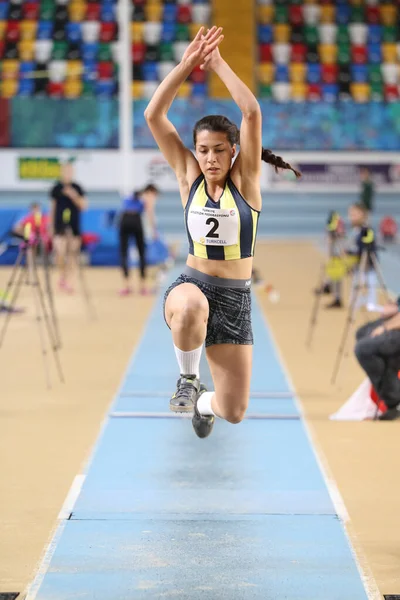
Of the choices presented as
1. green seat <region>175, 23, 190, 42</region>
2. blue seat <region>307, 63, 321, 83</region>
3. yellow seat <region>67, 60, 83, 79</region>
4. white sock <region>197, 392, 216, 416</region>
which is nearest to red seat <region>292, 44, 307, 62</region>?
blue seat <region>307, 63, 321, 83</region>

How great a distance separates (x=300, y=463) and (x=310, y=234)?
2134 cm

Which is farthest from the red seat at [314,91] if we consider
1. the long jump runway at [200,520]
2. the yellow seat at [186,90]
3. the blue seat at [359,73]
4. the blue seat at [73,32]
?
the long jump runway at [200,520]

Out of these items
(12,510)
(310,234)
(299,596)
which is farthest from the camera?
(310,234)

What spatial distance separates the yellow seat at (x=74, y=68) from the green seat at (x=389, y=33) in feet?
28.2

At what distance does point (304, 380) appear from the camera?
9.82 metres

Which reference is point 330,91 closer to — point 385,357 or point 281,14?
point 281,14

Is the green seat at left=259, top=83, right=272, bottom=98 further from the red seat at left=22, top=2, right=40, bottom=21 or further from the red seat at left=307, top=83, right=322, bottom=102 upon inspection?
the red seat at left=22, top=2, right=40, bottom=21

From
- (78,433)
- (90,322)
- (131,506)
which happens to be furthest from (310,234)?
(131,506)

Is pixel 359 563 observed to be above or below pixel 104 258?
above

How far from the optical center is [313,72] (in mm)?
29516

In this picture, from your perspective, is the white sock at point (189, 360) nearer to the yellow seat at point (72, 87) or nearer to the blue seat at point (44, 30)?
the yellow seat at point (72, 87)

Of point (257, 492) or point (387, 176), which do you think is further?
point (387, 176)

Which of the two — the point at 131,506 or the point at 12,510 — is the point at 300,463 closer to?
the point at 131,506

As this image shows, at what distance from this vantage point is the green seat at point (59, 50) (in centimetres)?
2964
